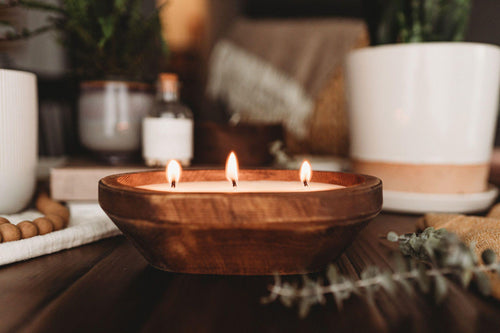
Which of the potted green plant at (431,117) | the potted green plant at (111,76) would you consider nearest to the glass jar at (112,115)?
the potted green plant at (111,76)

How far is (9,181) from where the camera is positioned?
0.45 m

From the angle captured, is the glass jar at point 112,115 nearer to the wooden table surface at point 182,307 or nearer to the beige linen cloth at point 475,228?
the wooden table surface at point 182,307

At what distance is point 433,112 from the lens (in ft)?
1.76

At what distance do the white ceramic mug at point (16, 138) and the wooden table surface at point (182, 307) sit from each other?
0.51ft

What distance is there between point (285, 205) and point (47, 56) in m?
1.12

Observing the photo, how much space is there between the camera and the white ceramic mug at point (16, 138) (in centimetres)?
44

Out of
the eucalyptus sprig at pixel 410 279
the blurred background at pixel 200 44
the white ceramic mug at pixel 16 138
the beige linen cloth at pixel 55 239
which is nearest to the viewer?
the eucalyptus sprig at pixel 410 279

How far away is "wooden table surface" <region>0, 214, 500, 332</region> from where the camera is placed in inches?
9.3

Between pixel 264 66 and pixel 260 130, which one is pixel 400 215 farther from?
pixel 264 66

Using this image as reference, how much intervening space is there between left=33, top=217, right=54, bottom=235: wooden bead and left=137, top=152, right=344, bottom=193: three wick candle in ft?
0.36

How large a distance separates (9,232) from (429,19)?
0.57 m

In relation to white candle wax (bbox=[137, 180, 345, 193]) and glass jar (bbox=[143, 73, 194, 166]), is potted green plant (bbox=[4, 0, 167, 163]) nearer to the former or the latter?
glass jar (bbox=[143, 73, 194, 166])

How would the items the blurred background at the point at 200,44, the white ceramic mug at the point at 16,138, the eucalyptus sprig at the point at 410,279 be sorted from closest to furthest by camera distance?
the eucalyptus sprig at the point at 410,279 → the white ceramic mug at the point at 16,138 → the blurred background at the point at 200,44

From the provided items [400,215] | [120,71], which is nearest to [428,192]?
[400,215]
